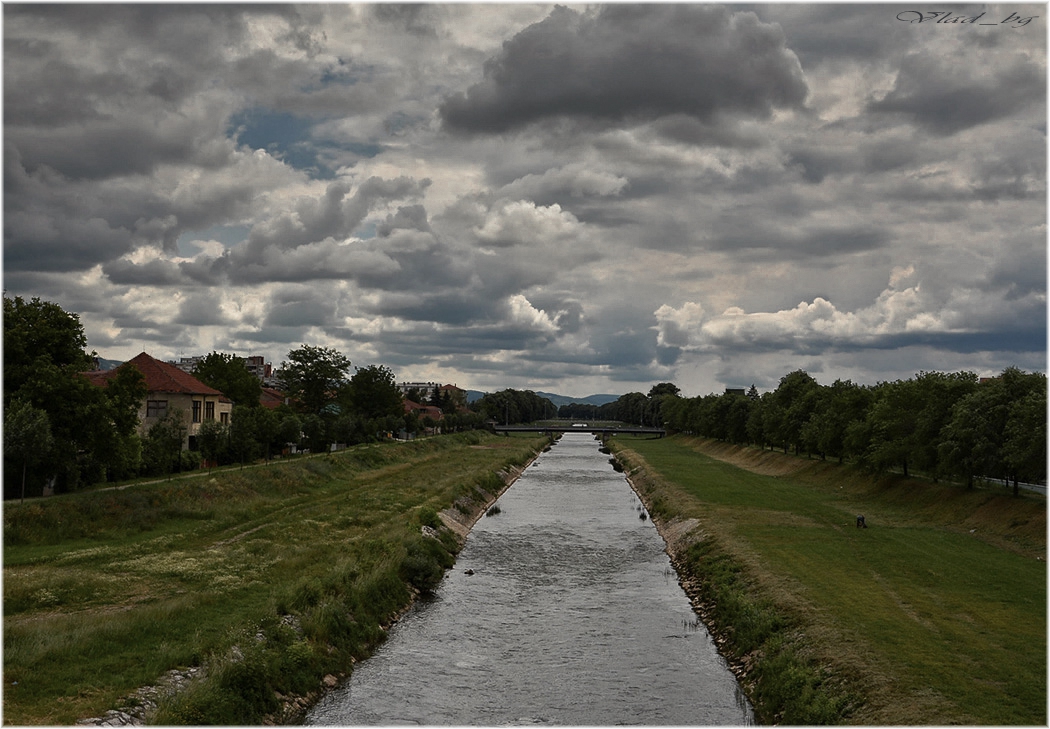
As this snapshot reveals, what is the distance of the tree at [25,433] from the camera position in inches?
1635

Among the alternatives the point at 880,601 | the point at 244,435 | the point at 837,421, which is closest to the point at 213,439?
the point at 244,435

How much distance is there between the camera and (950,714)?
19078mm

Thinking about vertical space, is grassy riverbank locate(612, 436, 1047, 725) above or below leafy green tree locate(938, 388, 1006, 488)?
below

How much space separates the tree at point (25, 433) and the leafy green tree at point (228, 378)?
62843mm

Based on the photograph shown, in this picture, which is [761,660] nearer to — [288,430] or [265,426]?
[265,426]

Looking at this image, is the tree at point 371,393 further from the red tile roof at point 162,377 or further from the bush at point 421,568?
the bush at point 421,568

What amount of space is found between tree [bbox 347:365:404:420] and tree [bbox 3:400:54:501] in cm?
9337

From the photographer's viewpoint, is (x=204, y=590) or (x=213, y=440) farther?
(x=213, y=440)

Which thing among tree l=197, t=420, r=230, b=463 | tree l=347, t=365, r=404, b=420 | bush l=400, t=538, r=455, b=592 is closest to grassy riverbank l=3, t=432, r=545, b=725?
bush l=400, t=538, r=455, b=592

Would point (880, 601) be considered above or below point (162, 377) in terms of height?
below

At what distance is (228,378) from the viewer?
A: 106m

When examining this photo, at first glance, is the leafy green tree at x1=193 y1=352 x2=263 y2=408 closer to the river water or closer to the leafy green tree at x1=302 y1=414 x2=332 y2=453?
the leafy green tree at x1=302 y1=414 x2=332 y2=453

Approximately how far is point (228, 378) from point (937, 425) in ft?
275

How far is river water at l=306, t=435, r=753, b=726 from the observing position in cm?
2384
